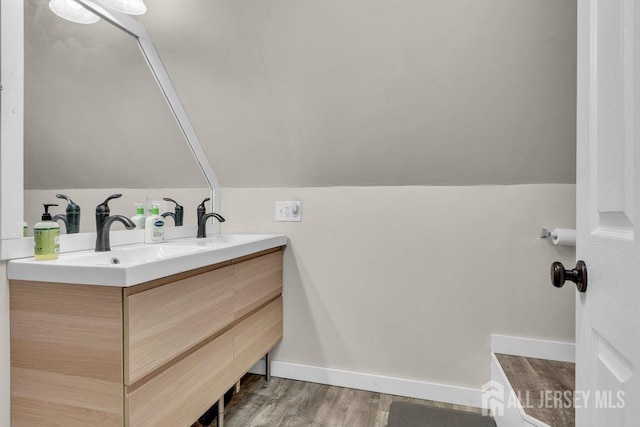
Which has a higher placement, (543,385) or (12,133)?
(12,133)

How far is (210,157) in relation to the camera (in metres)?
2.19

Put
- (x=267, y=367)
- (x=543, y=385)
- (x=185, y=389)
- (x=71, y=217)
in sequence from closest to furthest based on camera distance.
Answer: (x=185, y=389) → (x=71, y=217) → (x=543, y=385) → (x=267, y=367)

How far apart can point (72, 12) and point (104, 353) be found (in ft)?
4.29

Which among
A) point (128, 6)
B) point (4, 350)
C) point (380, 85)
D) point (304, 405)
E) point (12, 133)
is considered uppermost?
point (128, 6)

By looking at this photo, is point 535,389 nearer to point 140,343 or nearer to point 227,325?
point 227,325

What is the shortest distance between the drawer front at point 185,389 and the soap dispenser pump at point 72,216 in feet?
2.15

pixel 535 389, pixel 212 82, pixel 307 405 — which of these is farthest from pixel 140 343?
pixel 535 389

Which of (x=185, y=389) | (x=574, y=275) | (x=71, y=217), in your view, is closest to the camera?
(x=574, y=275)

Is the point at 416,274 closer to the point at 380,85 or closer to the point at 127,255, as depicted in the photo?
the point at 380,85

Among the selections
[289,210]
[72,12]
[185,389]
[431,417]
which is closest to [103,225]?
[185,389]

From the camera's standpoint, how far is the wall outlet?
216 cm

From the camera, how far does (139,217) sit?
1752 mm

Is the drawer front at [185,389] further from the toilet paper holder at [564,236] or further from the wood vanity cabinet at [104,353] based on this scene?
the toilet paper holder at [564,236]

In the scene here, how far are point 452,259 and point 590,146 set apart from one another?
1.30m
